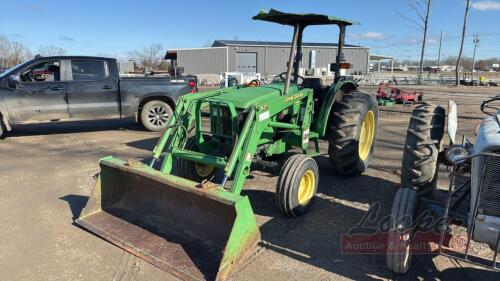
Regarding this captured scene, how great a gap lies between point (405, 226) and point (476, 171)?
693 mm

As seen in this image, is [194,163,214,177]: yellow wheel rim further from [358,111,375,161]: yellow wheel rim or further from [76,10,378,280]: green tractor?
[358,111,375,161]: yellow wheel rim

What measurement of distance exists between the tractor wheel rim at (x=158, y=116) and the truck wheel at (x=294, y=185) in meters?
6.19

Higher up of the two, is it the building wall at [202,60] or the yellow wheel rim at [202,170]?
the building wall at [202,60]

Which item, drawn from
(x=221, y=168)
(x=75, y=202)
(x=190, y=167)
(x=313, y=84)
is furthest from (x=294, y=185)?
(x=75, y=202)

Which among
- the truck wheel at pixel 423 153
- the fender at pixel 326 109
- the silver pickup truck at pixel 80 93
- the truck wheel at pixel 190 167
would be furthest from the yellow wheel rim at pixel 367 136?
the silver pickup truck at pixel 80 93

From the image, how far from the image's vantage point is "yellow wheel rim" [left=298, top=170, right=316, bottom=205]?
456 cm

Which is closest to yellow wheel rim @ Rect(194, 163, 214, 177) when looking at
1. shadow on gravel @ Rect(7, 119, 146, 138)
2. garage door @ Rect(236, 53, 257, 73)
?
shadow on gravel @ Rect(7, 119, 146, 138)

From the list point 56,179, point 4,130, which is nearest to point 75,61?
point 4,130

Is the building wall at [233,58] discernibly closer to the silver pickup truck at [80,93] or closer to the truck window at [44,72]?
the silver pickup truck at [80,93]

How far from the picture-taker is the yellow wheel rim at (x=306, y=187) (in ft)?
15.0

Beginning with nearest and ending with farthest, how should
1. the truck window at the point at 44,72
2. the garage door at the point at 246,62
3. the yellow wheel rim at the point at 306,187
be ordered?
the yellow wheel rim at the point at 306,187
the truck window at the point at 44,72
the garage door at the point at 246,62

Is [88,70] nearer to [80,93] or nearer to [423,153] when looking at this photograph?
[80,93]

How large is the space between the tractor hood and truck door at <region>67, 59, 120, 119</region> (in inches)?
207

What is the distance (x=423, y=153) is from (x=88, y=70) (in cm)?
798
